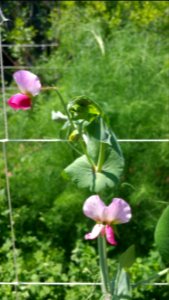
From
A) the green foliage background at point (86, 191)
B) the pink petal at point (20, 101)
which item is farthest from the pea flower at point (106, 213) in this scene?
the green foliage background at point (86, 191)

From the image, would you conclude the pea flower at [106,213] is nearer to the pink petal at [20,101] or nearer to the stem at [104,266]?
the stem at [104,266]

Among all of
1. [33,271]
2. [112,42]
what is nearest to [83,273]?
[33,271]

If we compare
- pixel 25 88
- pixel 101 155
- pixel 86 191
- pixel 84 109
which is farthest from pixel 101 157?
pixel 86 191

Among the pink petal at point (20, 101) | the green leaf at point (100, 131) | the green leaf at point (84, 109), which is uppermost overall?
the pink petal at point (20, 101)

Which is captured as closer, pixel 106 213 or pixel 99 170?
pixel 106 213

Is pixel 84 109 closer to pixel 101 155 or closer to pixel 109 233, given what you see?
pixel 101 155

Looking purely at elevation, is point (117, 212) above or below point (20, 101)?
below

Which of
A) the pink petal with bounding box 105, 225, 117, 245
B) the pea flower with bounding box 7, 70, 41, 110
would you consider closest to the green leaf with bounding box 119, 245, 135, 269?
the pink petal with bounding box 105, 225, 117, 245

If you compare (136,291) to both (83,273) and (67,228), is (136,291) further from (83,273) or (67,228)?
(67,228)
